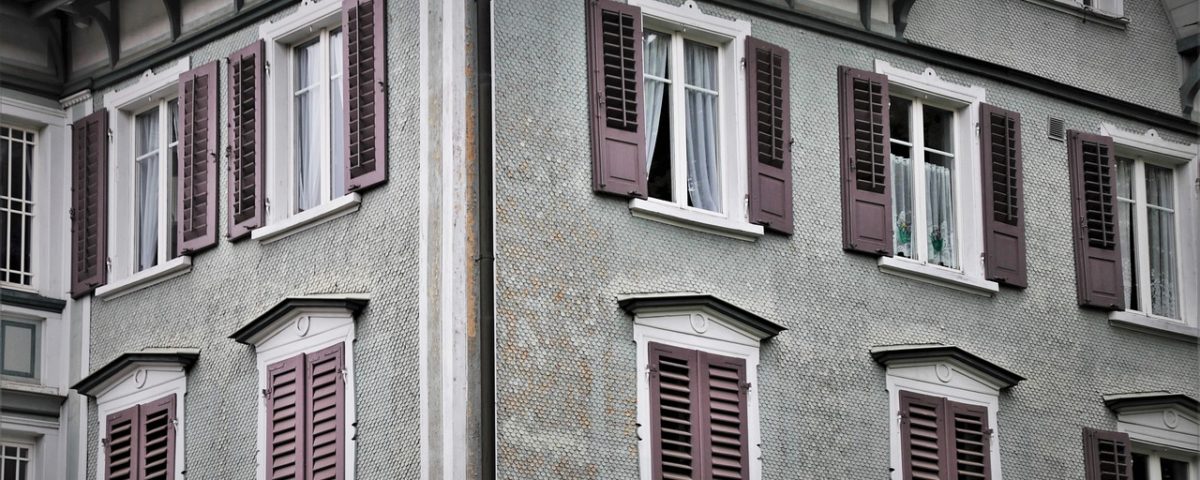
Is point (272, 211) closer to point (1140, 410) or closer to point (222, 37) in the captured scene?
point (222, 37)

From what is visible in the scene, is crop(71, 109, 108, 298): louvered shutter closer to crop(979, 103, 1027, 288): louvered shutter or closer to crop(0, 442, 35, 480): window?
crop(0, 442, 35, 480): window

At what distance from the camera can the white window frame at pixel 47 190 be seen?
3228cm

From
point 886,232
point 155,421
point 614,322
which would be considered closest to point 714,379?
point 614,322

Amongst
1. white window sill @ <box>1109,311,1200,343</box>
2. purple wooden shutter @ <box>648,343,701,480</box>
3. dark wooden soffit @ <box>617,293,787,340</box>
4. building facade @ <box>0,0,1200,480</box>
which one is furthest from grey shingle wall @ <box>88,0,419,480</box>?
white window sill @ <box>1109,311,1200,343</box>

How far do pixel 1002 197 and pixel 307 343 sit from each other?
8396 millimetres

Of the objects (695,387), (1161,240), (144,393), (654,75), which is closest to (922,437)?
(695,387)

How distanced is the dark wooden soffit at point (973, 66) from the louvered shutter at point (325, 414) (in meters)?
5.75

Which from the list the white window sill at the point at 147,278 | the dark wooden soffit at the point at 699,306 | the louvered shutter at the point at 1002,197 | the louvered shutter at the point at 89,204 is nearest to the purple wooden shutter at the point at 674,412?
the dark wooden soffit at the point at 699,306

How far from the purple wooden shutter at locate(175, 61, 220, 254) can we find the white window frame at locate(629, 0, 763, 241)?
16.1ft

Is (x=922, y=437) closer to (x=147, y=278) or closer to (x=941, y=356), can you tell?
(x=941, y=356)

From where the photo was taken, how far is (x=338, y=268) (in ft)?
94.1

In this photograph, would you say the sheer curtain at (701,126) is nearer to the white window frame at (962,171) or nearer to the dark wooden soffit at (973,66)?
the dark wooden soffit at (973,66)

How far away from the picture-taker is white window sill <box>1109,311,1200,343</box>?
1291 inches

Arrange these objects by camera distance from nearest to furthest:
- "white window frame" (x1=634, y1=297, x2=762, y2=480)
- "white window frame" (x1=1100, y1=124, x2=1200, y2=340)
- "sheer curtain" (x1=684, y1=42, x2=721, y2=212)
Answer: "white window frame" (x1=634, y1=297, x2=762, y2=480) → "sheer curtain" (x1=684, y1=42, x2=721, y2=212) → "white window frame" (x1=1100, y1=124, x2=1200, y2=340)
